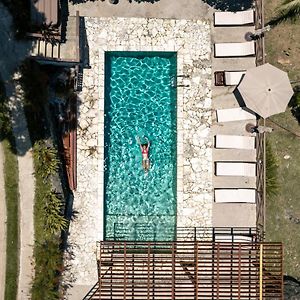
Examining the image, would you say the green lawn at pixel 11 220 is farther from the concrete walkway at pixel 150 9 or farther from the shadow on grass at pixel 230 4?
the shadow on grass at pixel 230 4

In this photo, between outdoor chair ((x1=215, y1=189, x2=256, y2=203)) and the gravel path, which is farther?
outdoor chair ((x1=215, y1=189, x2=256, y2=203))

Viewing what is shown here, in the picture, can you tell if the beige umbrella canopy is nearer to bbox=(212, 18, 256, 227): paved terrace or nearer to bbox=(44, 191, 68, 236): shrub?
bbox=(212, 18, 256, 227): paved terrace

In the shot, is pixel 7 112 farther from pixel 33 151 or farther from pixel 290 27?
pixel 290 27

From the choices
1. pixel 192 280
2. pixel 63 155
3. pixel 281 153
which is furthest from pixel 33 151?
pixel 281 153

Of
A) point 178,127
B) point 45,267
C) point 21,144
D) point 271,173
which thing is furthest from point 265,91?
point 45,267

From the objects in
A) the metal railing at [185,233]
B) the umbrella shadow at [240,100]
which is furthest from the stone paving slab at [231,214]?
the umbrella shadow at [240,100]

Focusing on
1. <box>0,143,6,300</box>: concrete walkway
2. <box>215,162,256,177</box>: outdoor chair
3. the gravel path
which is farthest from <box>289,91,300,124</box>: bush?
<box>0,143,6,300</box>: concrete walkway
